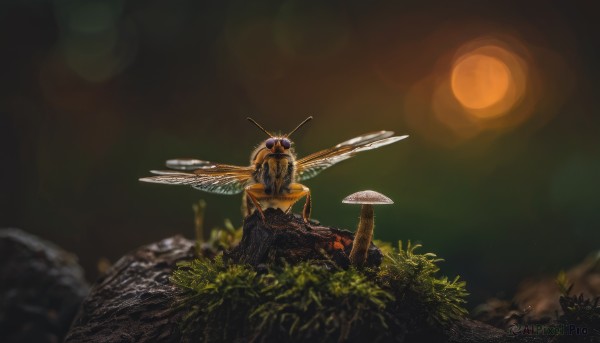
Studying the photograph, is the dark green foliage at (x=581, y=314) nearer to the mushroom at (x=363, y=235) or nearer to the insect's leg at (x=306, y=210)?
the mushroom at (x=363, y=235)

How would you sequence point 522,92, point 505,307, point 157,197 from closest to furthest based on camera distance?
point 505,307, point 157,197, point 522,92

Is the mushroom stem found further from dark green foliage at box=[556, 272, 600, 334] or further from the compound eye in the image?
dark green foliage at box=[556, 272, 600, 334]

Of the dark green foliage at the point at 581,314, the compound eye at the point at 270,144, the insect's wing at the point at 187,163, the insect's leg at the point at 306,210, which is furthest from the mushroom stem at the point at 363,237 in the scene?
the insect's wing at the point at 187,163

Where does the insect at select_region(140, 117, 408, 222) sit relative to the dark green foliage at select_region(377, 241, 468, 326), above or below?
above

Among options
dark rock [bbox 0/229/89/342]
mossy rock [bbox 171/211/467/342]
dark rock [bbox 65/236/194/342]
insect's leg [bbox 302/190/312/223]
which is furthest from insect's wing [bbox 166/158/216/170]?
dark rock [bbox 0/229/89/342]

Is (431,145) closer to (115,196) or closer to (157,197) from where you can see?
(157,197)

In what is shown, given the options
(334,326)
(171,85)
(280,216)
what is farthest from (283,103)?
(334,326)

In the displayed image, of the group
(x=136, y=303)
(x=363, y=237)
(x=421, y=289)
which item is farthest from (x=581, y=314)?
(x=136, y=303)

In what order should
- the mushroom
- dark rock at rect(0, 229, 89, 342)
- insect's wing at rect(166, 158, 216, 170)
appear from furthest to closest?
dark rock at rect(0, 229, 89, 342), insect's wing at rect(166, 158, 216, 170), the mushroom
